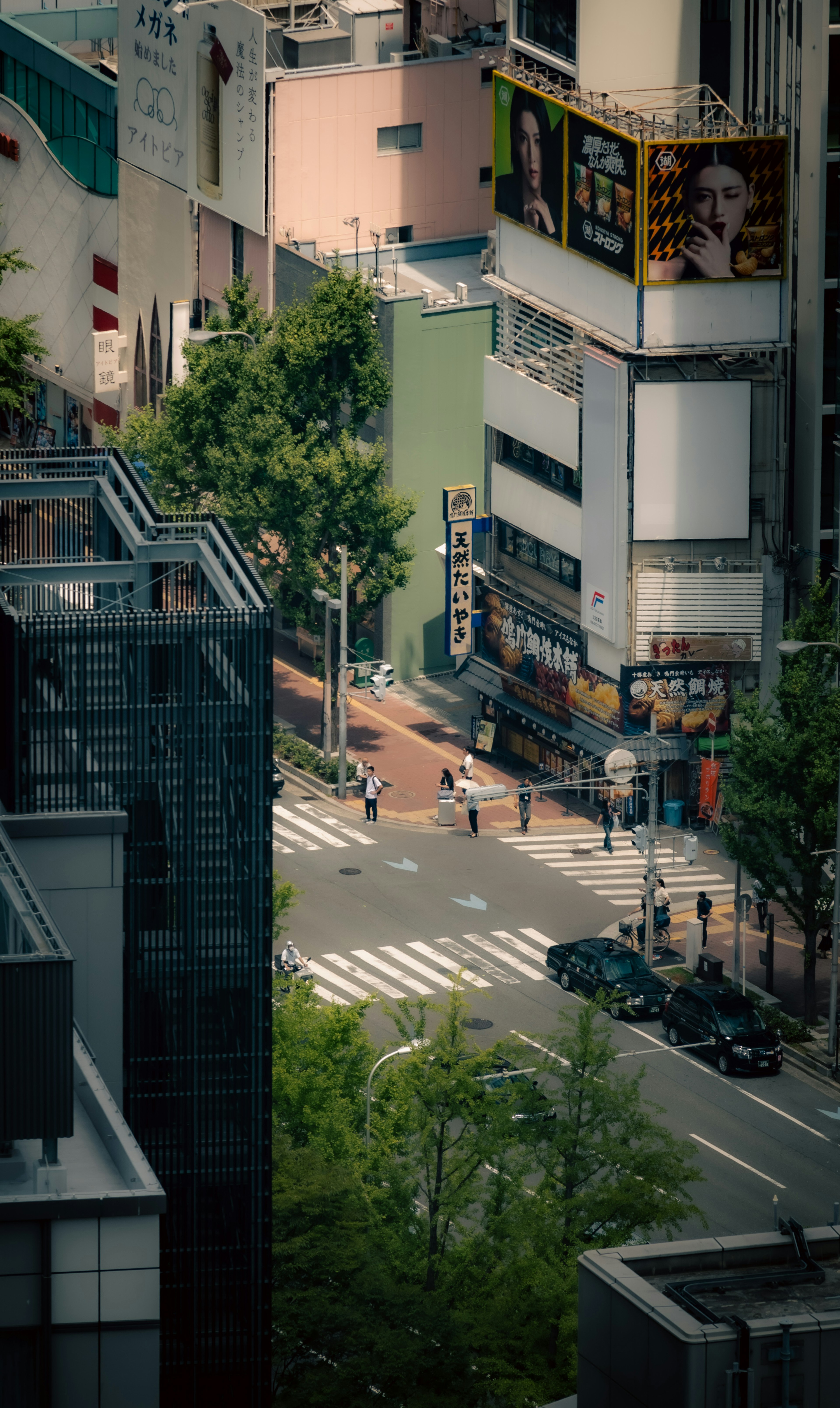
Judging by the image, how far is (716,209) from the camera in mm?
72625

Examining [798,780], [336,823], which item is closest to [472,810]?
[336,823]

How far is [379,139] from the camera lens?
316 feet

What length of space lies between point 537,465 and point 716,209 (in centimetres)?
1260

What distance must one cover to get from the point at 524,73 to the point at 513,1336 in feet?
159

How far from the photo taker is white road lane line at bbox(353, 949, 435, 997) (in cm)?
6588

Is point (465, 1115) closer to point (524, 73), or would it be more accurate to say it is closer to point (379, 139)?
point (524, 73)

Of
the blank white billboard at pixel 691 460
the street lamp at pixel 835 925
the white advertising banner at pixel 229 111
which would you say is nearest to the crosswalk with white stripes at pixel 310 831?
the blank white billboard at pixel 691 460

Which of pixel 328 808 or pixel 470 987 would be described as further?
pixel 328 808

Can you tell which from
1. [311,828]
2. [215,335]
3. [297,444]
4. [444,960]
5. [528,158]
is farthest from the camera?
[297,444]

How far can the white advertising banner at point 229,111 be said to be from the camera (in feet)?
302

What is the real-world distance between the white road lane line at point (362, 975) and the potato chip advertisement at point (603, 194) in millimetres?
23168

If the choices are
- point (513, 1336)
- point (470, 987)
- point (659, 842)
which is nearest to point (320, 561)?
point (659, 842)

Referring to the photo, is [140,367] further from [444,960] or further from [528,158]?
[444,960]

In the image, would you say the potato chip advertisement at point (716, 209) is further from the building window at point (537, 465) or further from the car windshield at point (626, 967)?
the car windshield at point (626, 967)
